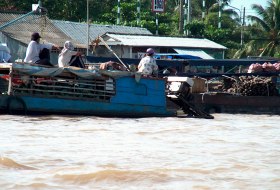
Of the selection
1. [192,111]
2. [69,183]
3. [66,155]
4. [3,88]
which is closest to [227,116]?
[192,111]

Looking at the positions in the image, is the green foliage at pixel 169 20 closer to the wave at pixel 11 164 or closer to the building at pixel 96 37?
the building at pixel 96 37

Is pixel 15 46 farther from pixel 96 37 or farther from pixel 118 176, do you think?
pixel 118 176

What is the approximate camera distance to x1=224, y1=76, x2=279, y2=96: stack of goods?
57.6 feet

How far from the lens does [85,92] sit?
13.7m

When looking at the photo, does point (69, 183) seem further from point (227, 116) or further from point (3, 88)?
point (227, 116)

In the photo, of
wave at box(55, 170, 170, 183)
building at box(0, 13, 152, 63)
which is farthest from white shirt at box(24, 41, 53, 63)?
building at box(0, 13, 152, 63)

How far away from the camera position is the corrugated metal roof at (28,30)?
26.1 metres

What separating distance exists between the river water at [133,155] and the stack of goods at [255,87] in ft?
13.5

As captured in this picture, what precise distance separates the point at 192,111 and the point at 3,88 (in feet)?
13.6

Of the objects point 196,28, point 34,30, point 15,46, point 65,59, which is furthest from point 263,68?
point 196,28

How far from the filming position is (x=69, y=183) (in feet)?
23.5

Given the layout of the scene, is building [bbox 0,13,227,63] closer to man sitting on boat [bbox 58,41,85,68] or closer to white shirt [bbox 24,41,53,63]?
man sitting on boat [bbox 58,41,85,68]

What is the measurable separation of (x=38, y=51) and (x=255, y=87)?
6.31m

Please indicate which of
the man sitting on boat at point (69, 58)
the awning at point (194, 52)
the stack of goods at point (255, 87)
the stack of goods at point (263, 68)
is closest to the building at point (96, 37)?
the awning at point (194, 52)
